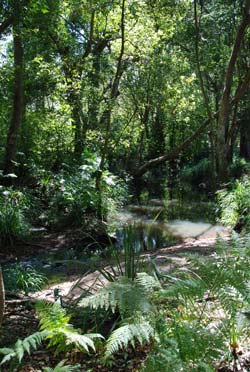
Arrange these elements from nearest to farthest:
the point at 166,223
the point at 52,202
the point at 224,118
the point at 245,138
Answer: the point at 52,202 < the point at 166,223 < the point at 224,118 < the point at 245,138

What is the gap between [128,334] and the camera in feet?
7.82

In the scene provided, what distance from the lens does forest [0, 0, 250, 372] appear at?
2.69m

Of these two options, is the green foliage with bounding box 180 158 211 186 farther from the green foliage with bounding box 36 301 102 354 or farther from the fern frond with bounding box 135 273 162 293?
the green foliage with bounding box 36 301 102 354

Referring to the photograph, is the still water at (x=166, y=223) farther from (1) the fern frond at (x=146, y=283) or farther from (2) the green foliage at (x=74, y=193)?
(1) the fern frond at (x=146, y=283)

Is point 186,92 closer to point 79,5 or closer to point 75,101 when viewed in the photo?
point 75,101

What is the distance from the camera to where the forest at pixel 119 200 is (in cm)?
269

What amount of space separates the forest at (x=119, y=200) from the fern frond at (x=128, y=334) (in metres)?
0.01

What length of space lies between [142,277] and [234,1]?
1143cm

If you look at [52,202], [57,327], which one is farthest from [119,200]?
[57,327]

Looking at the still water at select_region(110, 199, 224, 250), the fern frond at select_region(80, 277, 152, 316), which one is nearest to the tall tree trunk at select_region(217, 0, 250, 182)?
the still water at select_region(110, 199, 224, 250)

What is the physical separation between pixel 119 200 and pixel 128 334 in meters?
10.5

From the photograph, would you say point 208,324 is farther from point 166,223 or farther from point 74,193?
point 166,223

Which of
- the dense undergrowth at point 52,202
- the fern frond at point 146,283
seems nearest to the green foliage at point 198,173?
the dense undergrowth at point 52,202

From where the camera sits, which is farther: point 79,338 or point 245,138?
point 245,138
